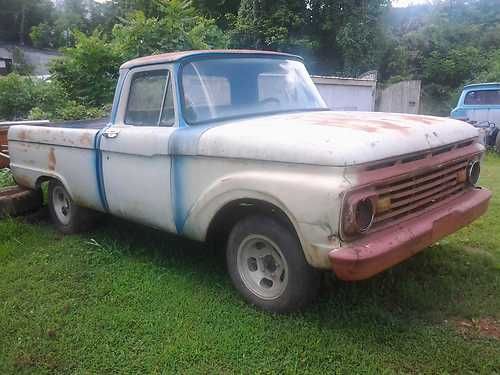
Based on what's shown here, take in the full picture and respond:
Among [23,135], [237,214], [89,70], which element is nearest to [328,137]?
[237,214]

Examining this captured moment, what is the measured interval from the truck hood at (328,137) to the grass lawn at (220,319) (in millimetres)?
1111

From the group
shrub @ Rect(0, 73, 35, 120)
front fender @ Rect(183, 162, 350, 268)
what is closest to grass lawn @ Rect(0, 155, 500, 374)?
front fender @ Rect(183, 162, 350, 268)

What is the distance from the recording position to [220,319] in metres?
3.26

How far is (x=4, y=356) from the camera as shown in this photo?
295 centimetres

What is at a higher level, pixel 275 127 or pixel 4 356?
pixel 275 127

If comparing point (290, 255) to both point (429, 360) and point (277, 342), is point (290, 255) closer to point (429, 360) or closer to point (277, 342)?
point (277, 342)

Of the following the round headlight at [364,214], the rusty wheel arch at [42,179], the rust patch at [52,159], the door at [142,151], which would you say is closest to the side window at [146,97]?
the door at [142,151]

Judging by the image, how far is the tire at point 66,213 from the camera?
4.93 m

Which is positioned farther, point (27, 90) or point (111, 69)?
point (27, 90)

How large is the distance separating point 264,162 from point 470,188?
1879mm

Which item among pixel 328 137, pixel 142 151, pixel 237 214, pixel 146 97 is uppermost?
pixel 146 97

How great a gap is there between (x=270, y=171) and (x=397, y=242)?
0.86 m

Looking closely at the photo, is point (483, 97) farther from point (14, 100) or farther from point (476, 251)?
point (14, 100)

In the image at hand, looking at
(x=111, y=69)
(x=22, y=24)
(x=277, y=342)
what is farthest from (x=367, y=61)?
(x=22, y=24)
